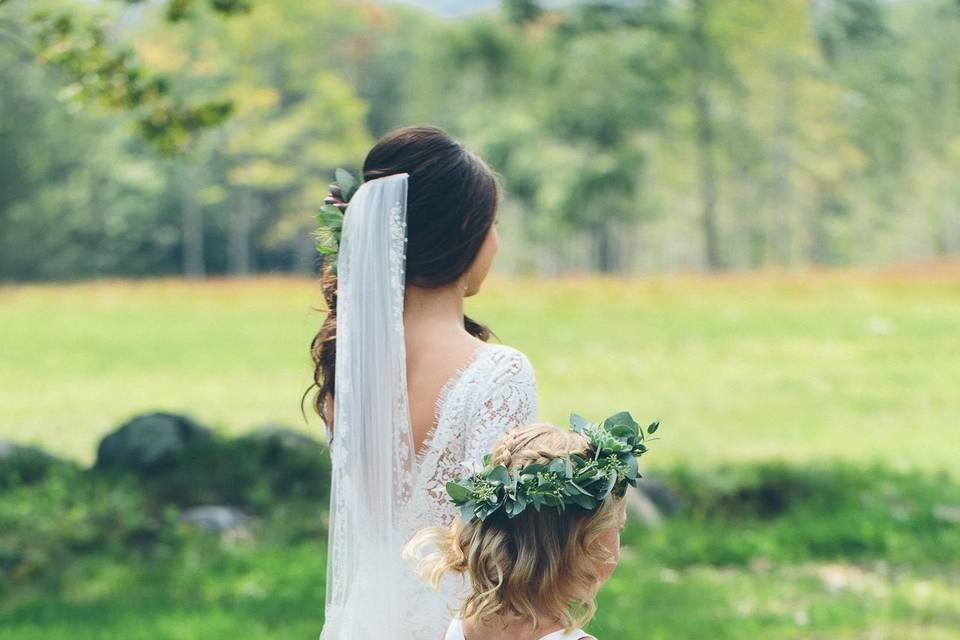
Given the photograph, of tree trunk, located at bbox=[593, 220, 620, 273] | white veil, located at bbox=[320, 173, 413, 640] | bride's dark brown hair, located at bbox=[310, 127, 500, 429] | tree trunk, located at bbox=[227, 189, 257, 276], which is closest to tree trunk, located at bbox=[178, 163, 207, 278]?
tree trunk, located at bbox=[227, 189, 257, 276]

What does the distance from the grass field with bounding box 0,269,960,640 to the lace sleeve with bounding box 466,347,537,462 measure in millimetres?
885

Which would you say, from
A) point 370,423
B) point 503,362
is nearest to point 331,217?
point 370,423

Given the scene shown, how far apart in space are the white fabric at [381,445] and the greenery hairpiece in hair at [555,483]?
25 cm

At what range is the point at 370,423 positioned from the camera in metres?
3.10

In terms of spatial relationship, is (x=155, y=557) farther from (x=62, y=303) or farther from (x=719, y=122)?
(x=719, y=122)

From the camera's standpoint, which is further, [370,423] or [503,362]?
[370,423]

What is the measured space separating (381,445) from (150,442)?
22.7 feet

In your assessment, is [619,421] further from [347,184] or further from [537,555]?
[347,184]

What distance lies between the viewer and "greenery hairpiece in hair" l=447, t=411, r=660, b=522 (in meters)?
2.61

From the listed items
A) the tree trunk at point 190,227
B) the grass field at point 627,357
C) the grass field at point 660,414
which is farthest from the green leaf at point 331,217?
the tree trunk at point 190,227

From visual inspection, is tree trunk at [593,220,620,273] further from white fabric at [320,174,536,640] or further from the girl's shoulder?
the girl's shoulder

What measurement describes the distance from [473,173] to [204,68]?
43852 mm

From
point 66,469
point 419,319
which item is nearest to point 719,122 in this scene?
point 66,469

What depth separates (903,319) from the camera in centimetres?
2120
